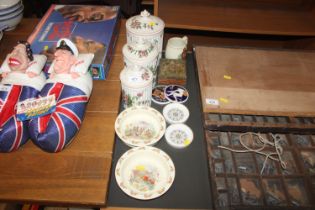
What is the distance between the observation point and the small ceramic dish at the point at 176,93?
0.97 metres

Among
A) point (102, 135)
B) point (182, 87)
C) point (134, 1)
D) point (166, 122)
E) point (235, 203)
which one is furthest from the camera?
point (134, 1)

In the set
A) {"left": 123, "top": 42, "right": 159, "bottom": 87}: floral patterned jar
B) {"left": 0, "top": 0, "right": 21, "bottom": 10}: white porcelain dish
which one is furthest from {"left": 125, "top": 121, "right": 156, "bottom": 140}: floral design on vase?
{"left": 0, "top": 0, "right": 21, "bottom": 10}: white porcelain dish

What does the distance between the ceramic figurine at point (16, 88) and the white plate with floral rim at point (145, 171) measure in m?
0.30

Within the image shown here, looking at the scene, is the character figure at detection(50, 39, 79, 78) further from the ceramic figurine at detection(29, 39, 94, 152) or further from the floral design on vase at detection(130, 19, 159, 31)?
the floral design on vase at detection(130, 19, 159, 31)

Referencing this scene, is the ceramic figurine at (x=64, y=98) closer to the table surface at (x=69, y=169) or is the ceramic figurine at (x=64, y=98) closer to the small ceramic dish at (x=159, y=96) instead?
the table surface at (x=69, y=169)

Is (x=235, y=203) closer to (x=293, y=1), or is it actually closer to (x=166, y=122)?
(x=166, y=122)

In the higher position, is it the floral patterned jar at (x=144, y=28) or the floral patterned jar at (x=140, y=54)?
the floral patterned jar at (x=144, y=28)

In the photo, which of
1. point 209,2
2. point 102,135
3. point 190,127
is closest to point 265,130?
point 190,127

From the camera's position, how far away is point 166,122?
907 millimetres

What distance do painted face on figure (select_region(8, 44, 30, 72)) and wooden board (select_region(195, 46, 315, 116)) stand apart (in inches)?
23.7

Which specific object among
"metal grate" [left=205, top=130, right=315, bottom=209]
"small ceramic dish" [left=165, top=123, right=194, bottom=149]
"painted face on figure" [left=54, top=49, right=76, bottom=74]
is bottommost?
"metal grate" [left=205, top=130, right=315, bottom=209]

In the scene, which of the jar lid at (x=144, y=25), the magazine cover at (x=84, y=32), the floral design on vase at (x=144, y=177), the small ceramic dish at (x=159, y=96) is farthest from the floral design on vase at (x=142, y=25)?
the floral design on vase at (x=144, y=177)

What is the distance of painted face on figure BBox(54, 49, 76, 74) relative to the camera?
2.46 ft

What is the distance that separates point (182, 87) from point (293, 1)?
0.90 meters
